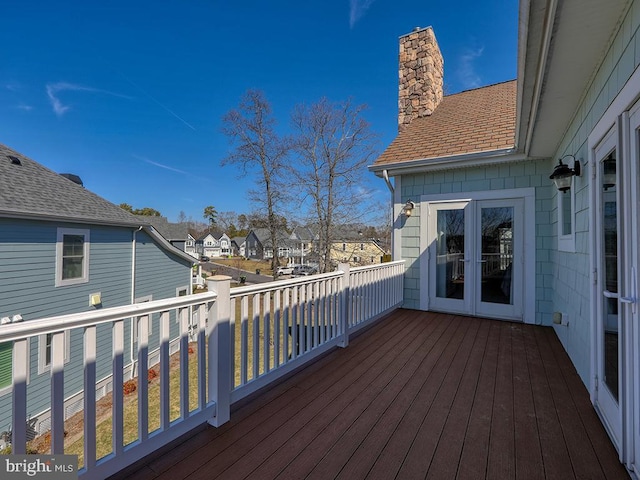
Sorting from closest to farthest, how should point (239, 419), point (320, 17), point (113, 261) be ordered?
1. point (239, 419)
2. point (113, 261)
3. point (320, 17)

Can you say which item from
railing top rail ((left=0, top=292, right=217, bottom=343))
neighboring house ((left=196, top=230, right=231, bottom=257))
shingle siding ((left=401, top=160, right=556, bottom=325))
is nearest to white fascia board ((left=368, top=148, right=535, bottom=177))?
shingle siding ((left=401, top=160, right=556, bottom=325))

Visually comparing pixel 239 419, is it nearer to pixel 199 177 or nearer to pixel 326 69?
pixel 326 69

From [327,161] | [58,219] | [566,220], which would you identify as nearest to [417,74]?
[566,220]

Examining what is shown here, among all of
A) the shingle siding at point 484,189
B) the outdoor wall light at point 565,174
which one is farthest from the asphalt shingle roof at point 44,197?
the outdoor wall light at point 565,174

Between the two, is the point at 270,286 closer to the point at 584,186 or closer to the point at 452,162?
the point at 584,186

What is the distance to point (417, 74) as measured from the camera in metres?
6.83

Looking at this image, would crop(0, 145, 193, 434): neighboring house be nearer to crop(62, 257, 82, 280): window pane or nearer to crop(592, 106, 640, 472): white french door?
crop(62, 257, 82, 280): window pane

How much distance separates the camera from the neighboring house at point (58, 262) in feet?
19.9

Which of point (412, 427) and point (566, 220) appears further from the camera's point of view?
point (566, 220)

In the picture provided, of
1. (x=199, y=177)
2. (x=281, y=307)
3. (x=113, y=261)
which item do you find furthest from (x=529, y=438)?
(x=199, y=177)

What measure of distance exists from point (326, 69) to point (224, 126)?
5065 mm

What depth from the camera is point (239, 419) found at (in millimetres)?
2088

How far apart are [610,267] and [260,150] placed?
13092 mm

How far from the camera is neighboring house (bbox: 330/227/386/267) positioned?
568 inches
